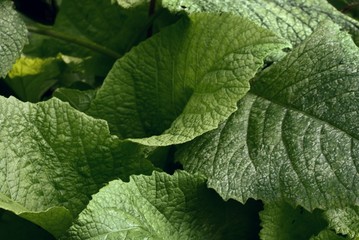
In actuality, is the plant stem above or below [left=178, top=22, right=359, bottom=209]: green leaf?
below

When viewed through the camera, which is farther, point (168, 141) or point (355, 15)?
point (355, 15)

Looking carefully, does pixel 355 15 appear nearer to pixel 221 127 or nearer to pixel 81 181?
pixel 221 127

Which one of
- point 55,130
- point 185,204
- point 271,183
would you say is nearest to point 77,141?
point 55,130

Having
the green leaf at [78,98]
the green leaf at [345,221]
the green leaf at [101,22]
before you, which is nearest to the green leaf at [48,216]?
the green leaf at [78,98]

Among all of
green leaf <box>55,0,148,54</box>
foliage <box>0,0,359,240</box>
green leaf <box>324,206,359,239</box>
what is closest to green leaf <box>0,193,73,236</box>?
foliage <box>0,0,359,240</box>

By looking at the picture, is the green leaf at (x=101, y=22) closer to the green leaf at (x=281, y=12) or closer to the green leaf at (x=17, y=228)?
the green leaf at (x=281, y=12)

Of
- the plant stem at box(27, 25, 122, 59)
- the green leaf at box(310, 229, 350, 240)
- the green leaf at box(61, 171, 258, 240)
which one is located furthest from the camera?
the plant stem at box(27, 25, 122, 59)

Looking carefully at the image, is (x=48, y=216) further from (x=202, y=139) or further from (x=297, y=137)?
(x=297, y=137)

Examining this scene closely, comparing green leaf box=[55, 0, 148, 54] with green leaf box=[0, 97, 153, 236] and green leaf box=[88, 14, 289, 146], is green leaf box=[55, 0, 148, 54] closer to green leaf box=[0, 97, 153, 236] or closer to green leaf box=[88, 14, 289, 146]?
green leaf box=[88, 14, 289, 146]

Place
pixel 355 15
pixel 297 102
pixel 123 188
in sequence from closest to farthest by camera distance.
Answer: pixel 123 188 < pixel 297 102 < pixel 355 15

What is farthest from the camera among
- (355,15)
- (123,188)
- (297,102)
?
(355,15)
